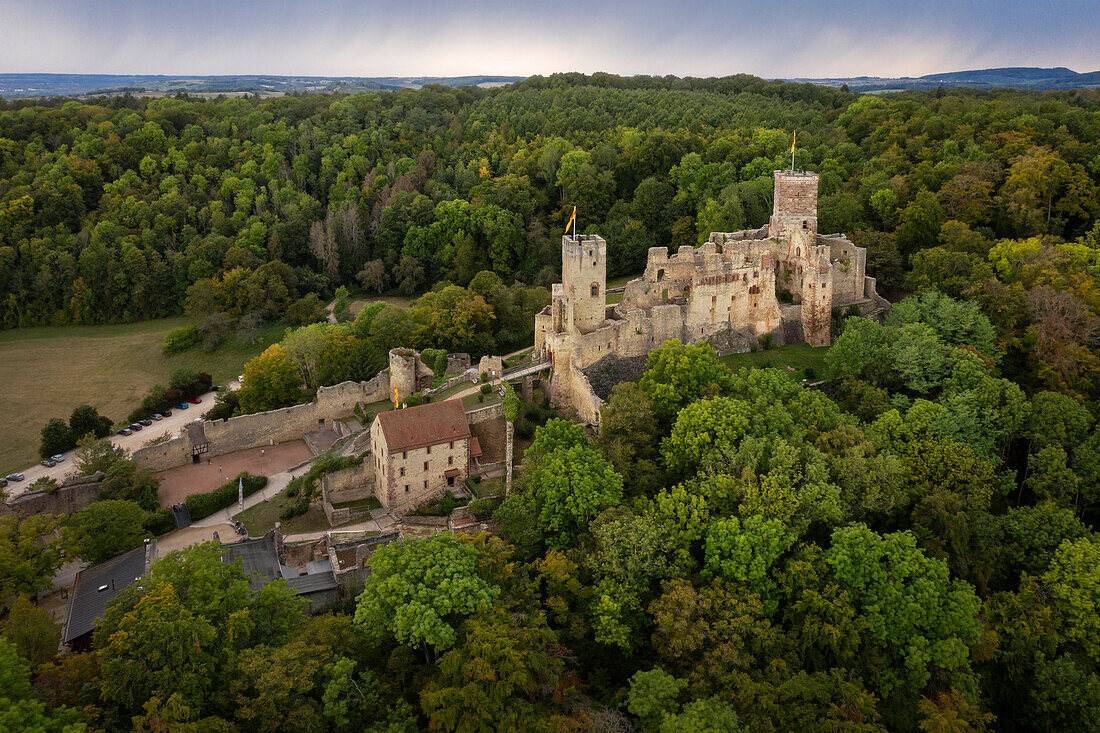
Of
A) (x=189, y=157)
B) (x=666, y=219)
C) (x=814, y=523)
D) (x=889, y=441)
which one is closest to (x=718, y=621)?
(x=814, y=523)

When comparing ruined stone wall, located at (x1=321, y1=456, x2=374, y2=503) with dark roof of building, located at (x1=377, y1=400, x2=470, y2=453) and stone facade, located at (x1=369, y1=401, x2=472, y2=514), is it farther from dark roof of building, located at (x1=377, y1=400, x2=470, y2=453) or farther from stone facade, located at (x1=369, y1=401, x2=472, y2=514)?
dark roof of building, located at (x1=377, y1=400, x2=470, y2=453)

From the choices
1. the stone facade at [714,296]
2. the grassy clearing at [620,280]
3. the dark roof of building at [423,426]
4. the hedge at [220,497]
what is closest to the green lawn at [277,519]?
the hedge at [220,497]

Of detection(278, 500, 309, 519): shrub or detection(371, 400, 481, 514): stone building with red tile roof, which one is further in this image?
detection(278, 500, 309, 519): shrub

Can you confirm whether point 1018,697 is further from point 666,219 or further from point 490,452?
point 666,219

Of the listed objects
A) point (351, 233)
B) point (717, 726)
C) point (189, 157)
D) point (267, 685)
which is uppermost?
point (189, 157)

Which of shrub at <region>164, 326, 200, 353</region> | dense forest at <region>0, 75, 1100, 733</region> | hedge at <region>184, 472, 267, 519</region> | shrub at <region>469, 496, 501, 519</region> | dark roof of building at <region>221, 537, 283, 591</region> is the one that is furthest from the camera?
shrub at <region>164, 326, 200, 353</region>

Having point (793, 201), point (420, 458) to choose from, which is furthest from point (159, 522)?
point (793, 201)

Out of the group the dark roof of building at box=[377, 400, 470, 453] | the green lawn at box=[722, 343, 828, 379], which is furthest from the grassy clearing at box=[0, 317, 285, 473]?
the green lawn at box=[722, 343, 828, 379]
